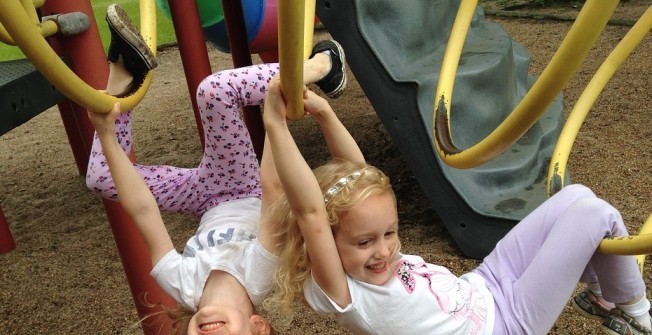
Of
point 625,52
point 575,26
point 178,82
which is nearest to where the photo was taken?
point 575,26

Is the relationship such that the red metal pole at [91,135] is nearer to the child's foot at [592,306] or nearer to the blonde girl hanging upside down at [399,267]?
the blonde girl hanging upside down at [399,267]

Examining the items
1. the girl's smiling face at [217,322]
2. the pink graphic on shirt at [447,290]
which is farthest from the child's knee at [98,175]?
the pink graphic on shirt at [447,290]

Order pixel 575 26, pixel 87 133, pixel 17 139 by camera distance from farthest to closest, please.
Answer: pixel 17 139, pixel 87 133, pixel 575 26

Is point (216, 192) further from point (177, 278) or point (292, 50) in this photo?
point (292, 50)

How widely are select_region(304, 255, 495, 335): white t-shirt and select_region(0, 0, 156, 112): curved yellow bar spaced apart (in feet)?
1.89

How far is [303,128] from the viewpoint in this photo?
5.03 m

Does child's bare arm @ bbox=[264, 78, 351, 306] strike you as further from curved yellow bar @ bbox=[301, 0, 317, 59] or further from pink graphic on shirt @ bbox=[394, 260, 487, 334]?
curved yellow bar @ bbox=[301, 0, 317, 59]

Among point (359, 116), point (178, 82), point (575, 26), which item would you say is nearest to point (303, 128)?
point (359, 116)

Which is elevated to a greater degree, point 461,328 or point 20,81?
point 20,81

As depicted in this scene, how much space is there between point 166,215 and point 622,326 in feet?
8.63

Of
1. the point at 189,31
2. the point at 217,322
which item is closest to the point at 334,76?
the point at 217,322

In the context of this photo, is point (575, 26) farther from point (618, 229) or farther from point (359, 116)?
point (359, 116)

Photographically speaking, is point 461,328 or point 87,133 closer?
point 461,328

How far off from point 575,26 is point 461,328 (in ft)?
2.45
